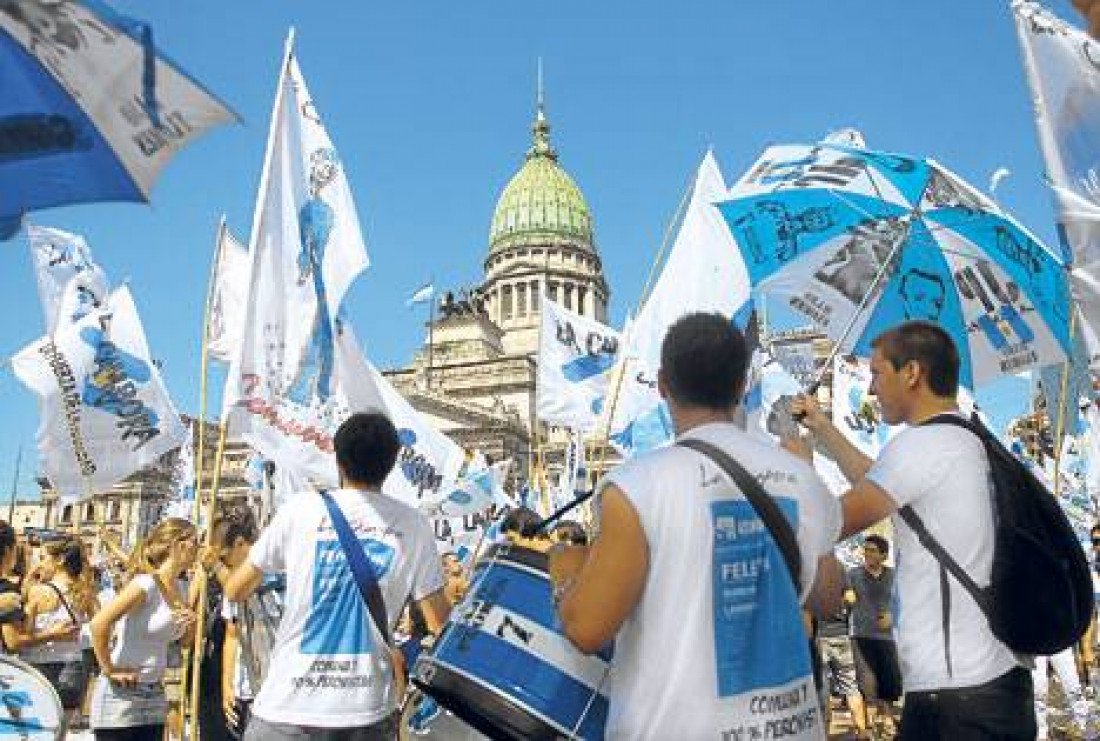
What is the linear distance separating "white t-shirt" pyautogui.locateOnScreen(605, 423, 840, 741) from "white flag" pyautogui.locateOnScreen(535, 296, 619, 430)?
11.8 meters

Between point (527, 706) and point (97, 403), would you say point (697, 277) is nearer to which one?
point (97, 403)

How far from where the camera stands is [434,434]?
12.0 meters

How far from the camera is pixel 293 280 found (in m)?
6.66

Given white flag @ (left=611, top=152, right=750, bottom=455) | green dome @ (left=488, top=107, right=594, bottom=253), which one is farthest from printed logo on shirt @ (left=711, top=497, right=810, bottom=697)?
green dome @ (left=488, top=107, right=594, bottom=253)

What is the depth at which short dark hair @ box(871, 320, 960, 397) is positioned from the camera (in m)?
3.54

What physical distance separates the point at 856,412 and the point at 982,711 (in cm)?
1074

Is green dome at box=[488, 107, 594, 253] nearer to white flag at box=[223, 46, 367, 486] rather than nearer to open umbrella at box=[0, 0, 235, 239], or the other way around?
white flag at box=[223, 46, 367, 486]

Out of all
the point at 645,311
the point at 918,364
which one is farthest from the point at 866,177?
the point at 645,311

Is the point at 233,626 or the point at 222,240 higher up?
the point at 222,240

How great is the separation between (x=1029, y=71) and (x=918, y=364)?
82.2 inches

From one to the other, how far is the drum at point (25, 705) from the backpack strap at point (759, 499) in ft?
13.7

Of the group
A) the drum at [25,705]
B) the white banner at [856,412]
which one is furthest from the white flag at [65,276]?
the white banner at [856,412]

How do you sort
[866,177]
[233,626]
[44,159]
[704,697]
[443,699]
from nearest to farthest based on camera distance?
1. [704,697]
2. [443,699]
3. [44,159]
4. [233,626]
5. [866,177]

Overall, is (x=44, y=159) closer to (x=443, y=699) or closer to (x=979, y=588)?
(x=443, y=699)
